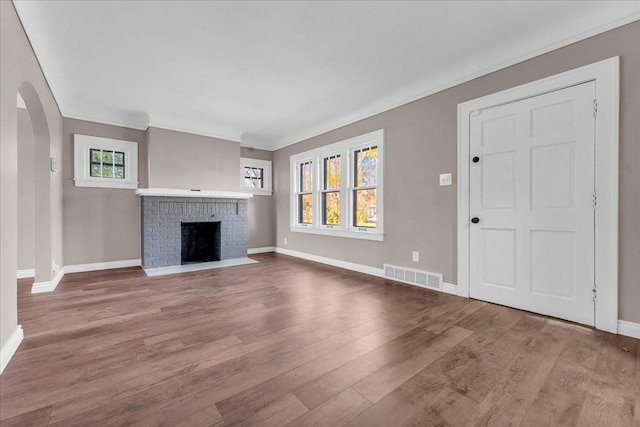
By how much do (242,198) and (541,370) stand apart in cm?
524

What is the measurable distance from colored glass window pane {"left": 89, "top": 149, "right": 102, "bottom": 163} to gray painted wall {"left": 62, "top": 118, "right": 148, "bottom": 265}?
26cm

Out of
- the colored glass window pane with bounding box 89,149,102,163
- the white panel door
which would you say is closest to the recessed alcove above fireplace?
the colored glass window pane with bounding box 89,149,102,163

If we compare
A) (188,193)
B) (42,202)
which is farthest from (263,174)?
(42,202)

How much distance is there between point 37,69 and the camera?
2.86 metres

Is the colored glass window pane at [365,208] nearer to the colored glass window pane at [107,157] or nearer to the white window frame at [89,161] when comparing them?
the white window frame at [89,161]

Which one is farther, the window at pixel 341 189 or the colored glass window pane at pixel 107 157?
the colored glass window pane at pixel 107 157

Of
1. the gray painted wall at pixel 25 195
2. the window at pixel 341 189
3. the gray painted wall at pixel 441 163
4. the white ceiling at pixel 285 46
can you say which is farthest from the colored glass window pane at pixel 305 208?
the gray painted wall at pixel 25 195

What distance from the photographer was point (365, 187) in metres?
4.52

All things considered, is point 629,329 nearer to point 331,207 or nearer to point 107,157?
point 331,207

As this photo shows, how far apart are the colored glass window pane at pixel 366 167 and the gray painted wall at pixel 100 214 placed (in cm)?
378

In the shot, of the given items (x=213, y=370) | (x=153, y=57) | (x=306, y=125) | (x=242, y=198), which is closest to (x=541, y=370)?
(x=213, y=370)

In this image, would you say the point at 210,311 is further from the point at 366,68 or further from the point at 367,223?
the point at 366,68

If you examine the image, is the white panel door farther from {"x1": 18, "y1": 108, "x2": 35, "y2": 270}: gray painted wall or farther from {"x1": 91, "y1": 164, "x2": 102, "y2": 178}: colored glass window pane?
{"x1": 18, "y1": 108, "x2": 35, "y2": 270}: gray painted wall

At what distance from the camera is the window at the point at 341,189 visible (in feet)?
14.4
